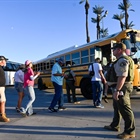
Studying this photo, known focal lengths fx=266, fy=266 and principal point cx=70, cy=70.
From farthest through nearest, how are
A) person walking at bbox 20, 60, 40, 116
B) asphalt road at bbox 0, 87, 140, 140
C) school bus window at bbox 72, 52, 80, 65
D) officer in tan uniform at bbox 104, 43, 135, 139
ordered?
school bus window at bbox 72, 52, 80, 65 → person walking at bbox 20, 60, 40, 116 → asphalt road at bbox 0, 87, 140, 140 → officer in tan uniform at bbox 104, 43, 135, 139

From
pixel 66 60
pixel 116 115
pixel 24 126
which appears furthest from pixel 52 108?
pixel 66 60

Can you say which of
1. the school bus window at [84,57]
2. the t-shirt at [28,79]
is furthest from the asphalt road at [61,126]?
the school bus window at [84,57]

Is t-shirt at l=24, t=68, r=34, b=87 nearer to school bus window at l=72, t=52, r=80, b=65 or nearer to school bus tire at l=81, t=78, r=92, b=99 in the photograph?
school bus tire at l=81, t=78, r=92, b=99

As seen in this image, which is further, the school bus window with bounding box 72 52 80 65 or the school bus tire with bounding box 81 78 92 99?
the school bus window with bounding box 72 52 80 65

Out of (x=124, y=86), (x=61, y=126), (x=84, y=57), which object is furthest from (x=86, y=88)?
(x=124, y=86)

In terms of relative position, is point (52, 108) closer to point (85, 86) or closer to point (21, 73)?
point (21, 73)

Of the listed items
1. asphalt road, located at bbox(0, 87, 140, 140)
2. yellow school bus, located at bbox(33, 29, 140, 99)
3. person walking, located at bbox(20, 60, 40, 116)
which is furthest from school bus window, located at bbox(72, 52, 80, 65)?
person walking, located at bbox(20, 60, 40, 116)

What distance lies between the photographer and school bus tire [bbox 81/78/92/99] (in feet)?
40.5

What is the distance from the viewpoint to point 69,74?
36.2 ft

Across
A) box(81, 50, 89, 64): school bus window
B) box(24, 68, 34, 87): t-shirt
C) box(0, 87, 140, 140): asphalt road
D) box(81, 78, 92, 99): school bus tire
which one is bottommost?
box(0, 87, 140, 140): asphalt road

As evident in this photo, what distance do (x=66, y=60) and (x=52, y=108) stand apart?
7040mm

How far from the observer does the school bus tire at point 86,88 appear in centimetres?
1235

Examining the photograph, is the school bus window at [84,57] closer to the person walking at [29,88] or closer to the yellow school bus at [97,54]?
the yellow school bus at [97,54]

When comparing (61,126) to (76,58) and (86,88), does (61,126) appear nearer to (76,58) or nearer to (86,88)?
(86,88)
